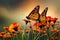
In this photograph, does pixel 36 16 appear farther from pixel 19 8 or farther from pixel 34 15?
pixel 19 8

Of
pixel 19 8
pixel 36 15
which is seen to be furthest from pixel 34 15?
pixel 19 8

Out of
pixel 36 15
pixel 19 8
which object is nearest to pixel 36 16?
pixel 36 15

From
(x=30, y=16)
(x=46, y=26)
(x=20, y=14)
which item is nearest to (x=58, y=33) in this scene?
(x=46, y=26)

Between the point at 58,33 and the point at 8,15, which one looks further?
the point at 8,15

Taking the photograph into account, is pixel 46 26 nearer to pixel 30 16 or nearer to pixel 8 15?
pixel 30 16

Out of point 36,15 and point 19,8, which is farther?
point 19,8

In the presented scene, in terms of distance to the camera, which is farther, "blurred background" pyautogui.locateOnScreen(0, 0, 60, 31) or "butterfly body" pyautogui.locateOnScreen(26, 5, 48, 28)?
"blurred background" pyautogui.locateOnScreen(0, 0, 60, 31)

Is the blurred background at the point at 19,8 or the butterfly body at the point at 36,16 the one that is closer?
the butterfly body at the point at 36,16

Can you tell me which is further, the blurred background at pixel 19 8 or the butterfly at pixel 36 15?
the blurred background at pixel 19 8
